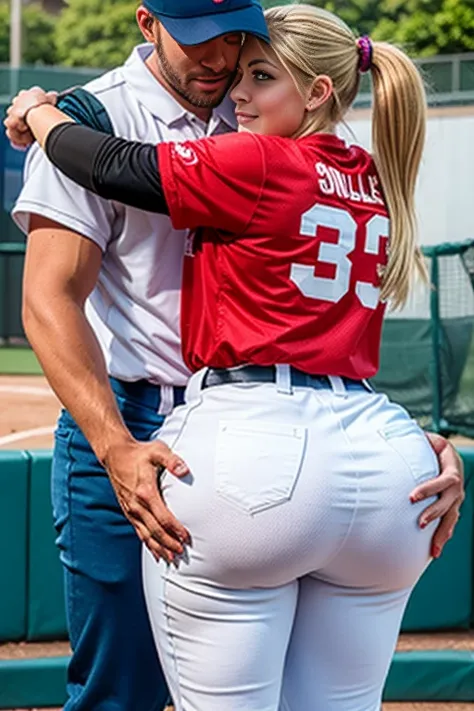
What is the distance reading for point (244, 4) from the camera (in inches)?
86.0

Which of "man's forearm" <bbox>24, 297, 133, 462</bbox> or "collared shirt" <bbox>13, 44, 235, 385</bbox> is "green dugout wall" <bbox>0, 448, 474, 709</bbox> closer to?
"collared shirt" <bbox>13, 44, 235, 385</bbox>

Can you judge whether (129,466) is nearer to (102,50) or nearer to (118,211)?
(118,211)

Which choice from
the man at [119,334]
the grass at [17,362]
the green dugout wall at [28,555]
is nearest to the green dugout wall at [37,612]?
the green dugout wall at [28,555]

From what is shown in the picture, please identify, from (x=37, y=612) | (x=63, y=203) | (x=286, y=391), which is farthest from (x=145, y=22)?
(x=37, y=612)

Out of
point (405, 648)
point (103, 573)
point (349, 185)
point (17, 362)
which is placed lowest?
point (17, 362)

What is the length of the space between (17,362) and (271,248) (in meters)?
13.2

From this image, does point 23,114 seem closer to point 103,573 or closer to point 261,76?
point 261,76

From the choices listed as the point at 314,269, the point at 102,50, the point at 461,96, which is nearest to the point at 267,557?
the point at 314,269

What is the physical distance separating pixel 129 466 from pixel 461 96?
15.9 m

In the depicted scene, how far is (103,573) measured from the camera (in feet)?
8.07

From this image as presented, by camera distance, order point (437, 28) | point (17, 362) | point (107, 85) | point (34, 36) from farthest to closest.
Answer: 1. point (34, 36)
2. point (437, 28)
3. point (17, 362)
4. point (107, 85)

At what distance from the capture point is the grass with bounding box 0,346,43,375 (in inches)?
555

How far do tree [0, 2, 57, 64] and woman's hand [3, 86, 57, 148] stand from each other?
5617 centimetres

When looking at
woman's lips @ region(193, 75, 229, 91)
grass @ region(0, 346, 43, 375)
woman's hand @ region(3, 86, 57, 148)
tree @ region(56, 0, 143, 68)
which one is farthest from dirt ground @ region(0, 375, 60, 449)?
tree @ region(56, 0, 143, 68)
